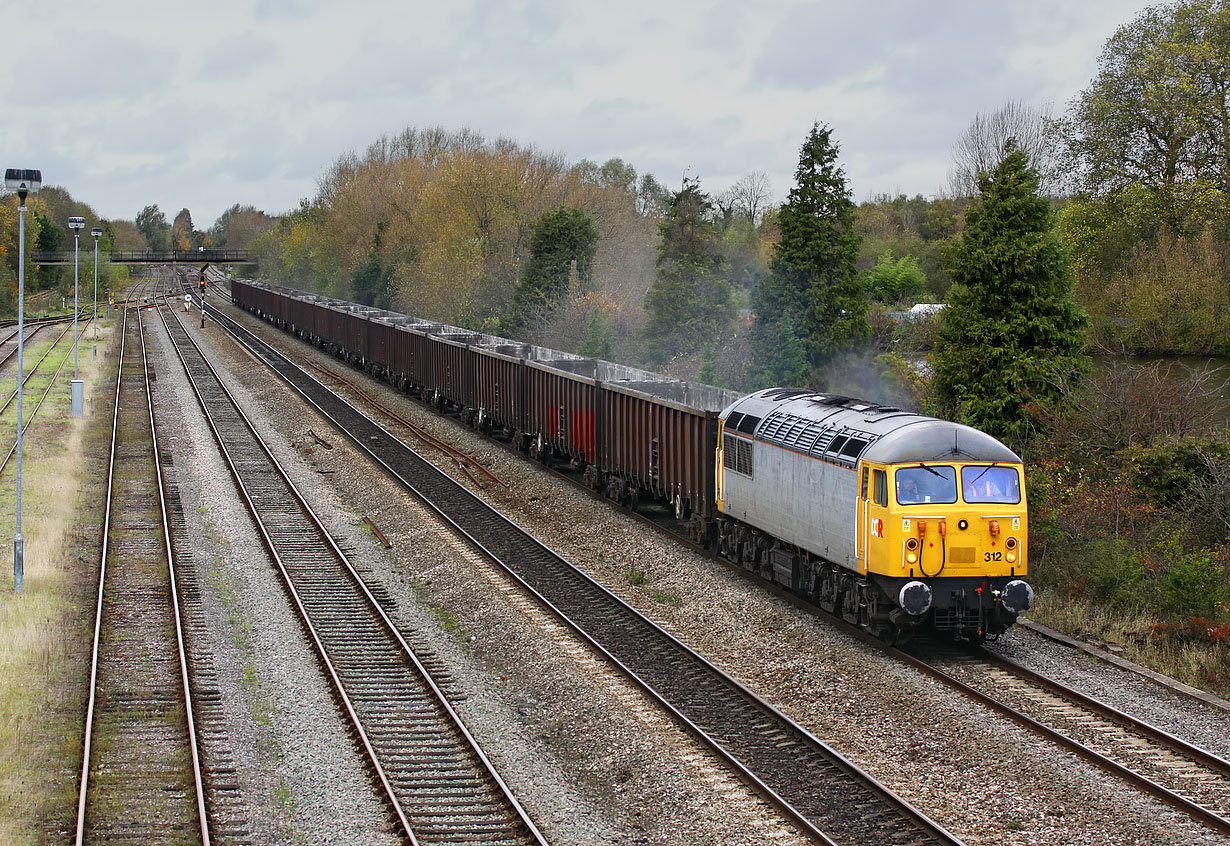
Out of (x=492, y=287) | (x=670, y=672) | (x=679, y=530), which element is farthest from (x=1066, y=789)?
(x=492, y=287)

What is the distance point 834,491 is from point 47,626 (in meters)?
11.2

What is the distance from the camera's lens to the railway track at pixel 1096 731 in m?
11.0

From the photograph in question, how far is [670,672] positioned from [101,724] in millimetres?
6669

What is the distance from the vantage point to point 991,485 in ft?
49.4

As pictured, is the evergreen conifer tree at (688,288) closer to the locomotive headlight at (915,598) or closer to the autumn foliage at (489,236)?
the autumn foliage at (489,236)

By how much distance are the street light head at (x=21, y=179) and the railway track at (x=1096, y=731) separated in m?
14.9

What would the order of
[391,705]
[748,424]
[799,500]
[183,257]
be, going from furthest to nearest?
[183,257] < [748,424] < [799,500] < [391,705]

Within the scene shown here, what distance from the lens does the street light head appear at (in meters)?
18.4

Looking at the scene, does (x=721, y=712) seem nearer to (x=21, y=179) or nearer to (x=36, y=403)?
(x=21, y=179)

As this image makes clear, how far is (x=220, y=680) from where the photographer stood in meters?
14.7

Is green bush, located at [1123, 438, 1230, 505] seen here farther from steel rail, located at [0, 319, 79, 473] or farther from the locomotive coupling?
steel rail, located at [0, 319, 79, 473]

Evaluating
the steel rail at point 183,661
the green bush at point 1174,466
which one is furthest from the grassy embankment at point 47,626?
the green bush at point 1174,466

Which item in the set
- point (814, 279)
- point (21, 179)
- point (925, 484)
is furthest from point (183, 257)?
point (925, 484)

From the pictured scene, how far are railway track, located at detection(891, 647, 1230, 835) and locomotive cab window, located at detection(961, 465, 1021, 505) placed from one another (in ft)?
6.78
